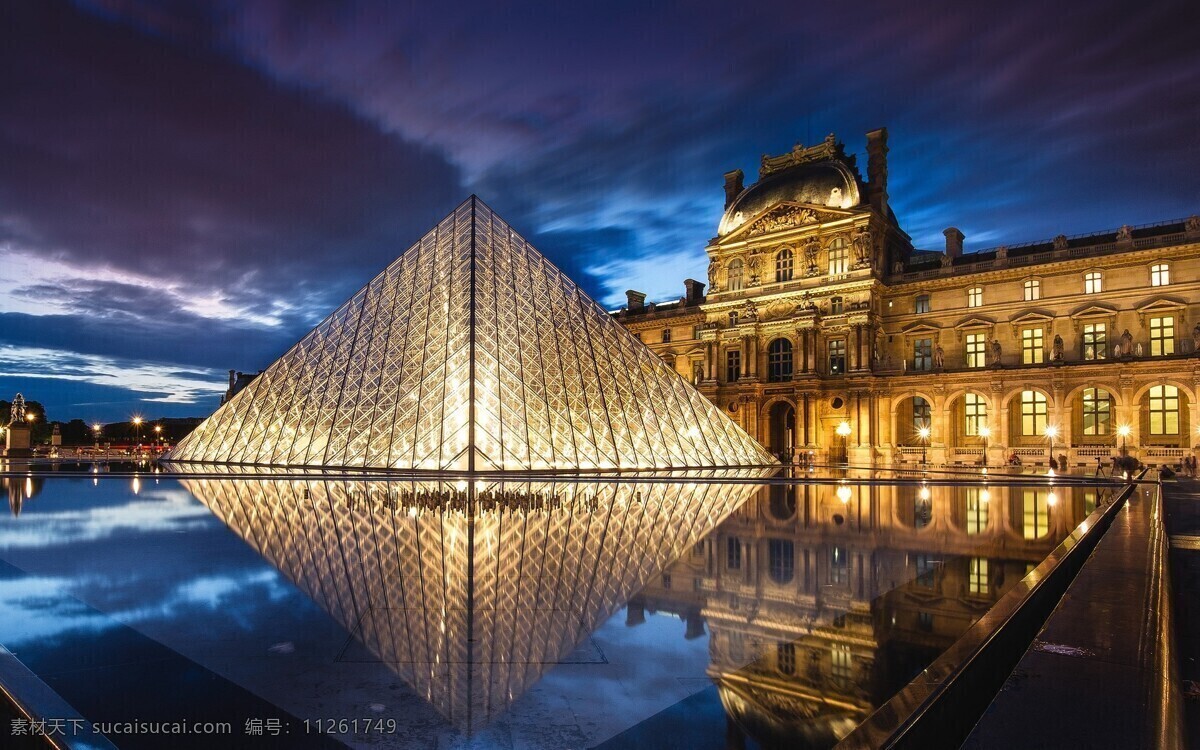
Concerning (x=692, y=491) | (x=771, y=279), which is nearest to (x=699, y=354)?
(x=771, y=279)

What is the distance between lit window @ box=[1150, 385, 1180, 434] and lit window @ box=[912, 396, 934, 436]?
9529 millimetres

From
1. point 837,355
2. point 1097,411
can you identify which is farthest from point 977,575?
point 837,355

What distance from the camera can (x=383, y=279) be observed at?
94.4 feet

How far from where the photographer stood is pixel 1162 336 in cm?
3228

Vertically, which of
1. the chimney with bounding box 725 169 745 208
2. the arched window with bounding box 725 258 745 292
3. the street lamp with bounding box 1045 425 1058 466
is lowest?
the street lamp with bounding box 1045 425 1058 466

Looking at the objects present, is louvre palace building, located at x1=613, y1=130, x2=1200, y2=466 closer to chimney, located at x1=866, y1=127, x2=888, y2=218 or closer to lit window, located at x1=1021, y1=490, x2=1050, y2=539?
chimney, located at x1=866, y1=127, x2=888, y2=218

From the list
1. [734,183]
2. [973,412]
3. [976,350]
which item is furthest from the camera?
[734,183]

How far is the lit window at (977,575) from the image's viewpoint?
604cm

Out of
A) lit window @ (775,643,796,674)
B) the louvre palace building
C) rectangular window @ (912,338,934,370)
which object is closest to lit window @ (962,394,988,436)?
the louvre palace building

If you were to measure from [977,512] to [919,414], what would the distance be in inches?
1106

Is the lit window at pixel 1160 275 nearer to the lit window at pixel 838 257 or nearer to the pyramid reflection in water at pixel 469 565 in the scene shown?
the lit window at pixel 838 257

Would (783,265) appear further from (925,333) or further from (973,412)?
(973,412)

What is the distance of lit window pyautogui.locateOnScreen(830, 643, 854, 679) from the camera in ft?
12.7

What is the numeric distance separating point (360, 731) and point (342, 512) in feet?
28.1
